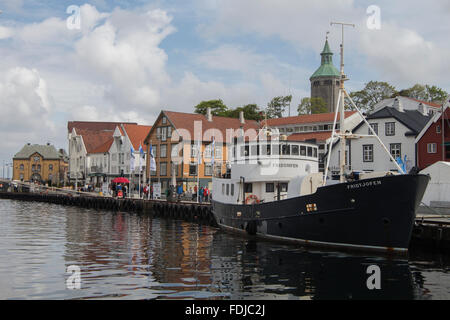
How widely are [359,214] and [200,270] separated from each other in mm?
7129

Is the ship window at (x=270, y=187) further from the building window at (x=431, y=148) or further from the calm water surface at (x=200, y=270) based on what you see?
the building window at (x=431, y=148)

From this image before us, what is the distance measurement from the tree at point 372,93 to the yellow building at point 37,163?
88427 mm

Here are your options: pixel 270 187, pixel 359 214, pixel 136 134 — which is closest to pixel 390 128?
pixel 270 187

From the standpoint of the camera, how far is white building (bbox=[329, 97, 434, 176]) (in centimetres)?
5281

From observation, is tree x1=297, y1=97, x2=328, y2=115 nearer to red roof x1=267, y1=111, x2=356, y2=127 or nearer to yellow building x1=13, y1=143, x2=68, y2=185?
red roof x1=267, y1=111, x2=356, y2=127

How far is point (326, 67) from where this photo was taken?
130 m

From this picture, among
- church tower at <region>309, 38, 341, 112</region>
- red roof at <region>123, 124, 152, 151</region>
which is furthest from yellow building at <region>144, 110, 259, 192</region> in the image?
church tower at <region>309, 38, 341, 112</region>

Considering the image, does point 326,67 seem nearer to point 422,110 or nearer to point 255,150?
point 422,110

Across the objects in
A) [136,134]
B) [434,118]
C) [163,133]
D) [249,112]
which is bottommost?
[434,118]

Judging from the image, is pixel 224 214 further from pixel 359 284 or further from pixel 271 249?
pixel 359 284

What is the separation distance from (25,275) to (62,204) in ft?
187

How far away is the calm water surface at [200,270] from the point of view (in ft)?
48.6

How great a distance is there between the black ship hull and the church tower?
103m
